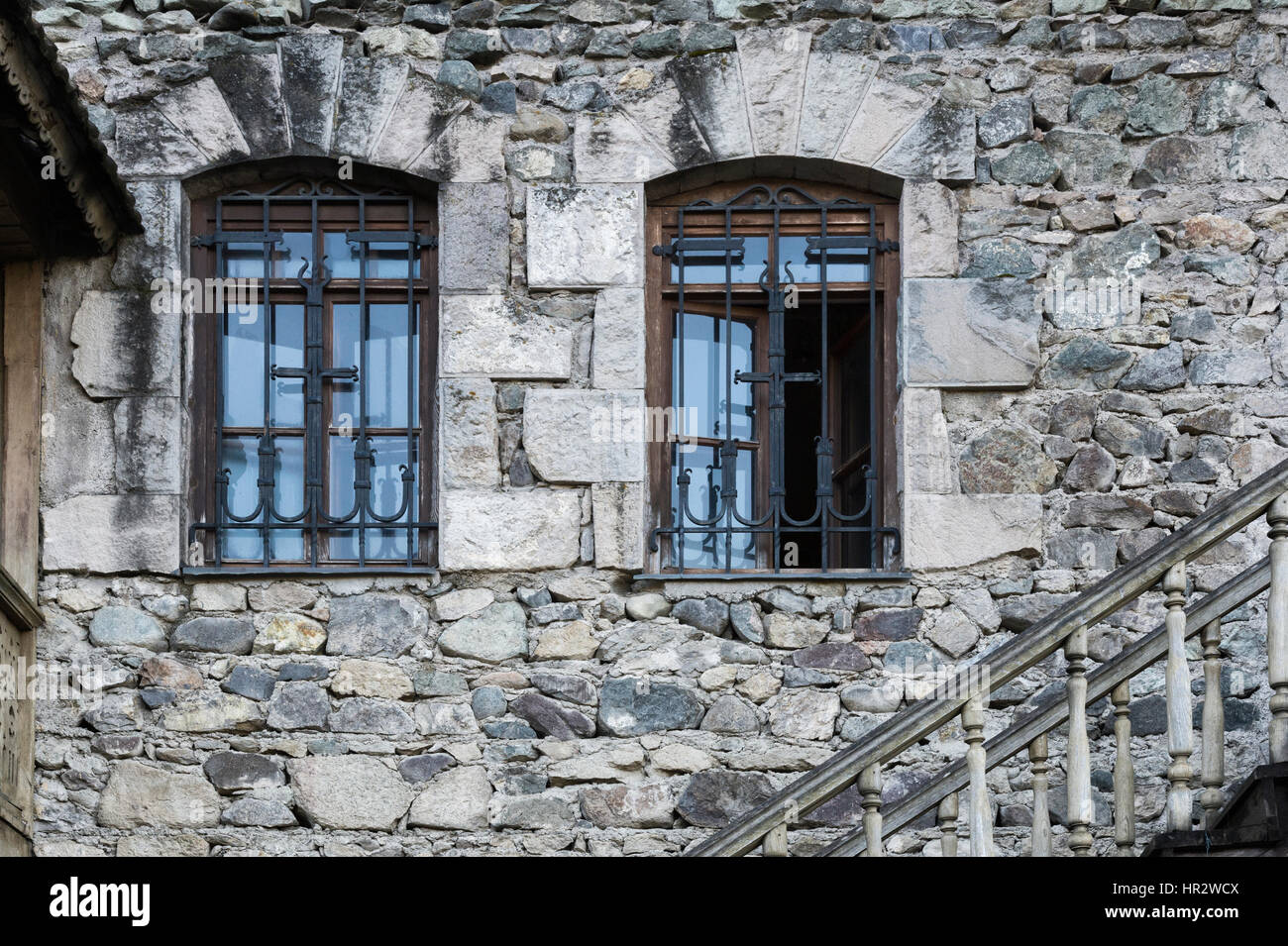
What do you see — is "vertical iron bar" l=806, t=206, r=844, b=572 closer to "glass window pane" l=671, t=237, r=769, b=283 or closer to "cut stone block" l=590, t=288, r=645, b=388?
"glass window pane" l=671, t=237, r=769, b=283

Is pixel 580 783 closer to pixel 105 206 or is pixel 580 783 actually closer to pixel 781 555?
pixel 781 555

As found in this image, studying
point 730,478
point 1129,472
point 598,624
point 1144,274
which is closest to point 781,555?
point 730,478

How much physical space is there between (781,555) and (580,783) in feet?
3.33

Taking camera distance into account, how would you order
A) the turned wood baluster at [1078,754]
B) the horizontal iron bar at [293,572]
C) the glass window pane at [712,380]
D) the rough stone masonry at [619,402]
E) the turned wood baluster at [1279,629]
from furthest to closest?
1. the glass window pane at [712,380]
2. the horizontal iron bar at [293,572]
3. the rough stone masonry at [619,402]
4. the turned wood baluster at [1078,754]
5. the turned wood baluster at [1279,629]

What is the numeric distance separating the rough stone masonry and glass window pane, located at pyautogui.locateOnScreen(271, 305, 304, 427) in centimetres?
34

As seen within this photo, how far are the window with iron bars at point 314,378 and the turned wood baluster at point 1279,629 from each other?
271 centimetres

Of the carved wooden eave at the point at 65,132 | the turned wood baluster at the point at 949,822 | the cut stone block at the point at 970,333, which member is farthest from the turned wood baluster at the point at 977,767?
the carved wooden eave at the point at 65,132

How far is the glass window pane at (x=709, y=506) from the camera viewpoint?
5824 millimetres

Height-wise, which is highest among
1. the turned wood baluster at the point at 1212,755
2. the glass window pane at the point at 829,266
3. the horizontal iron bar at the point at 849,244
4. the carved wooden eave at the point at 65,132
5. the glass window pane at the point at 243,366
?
the carved wooden eave at the point at 65,132

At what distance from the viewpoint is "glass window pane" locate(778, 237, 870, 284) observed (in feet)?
19.6

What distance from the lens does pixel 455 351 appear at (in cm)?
577

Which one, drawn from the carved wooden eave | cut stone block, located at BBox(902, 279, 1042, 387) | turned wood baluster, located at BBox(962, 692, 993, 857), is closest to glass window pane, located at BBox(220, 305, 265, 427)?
the carved wooden eave

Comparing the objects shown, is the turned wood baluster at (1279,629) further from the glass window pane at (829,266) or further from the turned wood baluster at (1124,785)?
the glass window pane at (829,266)

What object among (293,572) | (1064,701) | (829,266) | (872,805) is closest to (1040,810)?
(1064,701)
